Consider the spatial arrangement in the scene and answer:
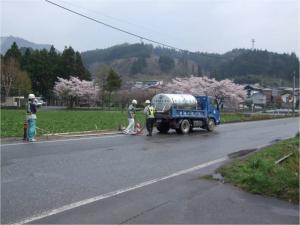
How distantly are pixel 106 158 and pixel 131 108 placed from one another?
37.5 ft

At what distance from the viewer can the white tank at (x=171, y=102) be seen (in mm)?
27875

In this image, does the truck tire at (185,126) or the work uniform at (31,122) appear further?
the truck tire at (185,126)

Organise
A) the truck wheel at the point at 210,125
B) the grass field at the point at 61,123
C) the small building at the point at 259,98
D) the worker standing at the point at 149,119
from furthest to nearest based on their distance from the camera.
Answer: the small building at the point at 259,98 → the truck wheel at the point at 210,125 → the worker standing at the point at 149,119 → the grass field at the point at 61,123

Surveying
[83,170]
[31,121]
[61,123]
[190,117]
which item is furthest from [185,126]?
[83,170]

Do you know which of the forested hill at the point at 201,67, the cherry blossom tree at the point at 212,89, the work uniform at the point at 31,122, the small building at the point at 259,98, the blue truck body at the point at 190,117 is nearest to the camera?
the work uniform at the point at 31,122

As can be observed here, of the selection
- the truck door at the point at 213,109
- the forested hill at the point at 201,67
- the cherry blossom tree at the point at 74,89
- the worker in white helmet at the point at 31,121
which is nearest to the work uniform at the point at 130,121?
the truck door at the point at 213,109

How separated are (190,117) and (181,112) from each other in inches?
37.8

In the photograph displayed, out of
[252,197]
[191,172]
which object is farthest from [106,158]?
[252,197]

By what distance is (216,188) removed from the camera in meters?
10.1

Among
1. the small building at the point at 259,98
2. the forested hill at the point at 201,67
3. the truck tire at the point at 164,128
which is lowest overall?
the truck tire at the point at 164,128

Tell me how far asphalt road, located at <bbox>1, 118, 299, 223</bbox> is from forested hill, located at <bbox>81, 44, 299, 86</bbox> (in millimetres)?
92247

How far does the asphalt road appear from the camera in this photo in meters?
7.97

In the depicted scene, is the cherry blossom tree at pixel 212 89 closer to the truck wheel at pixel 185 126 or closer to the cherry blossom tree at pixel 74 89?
the cherry blossom tree at pixel 74 89

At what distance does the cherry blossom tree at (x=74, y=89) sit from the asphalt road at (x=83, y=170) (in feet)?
234
